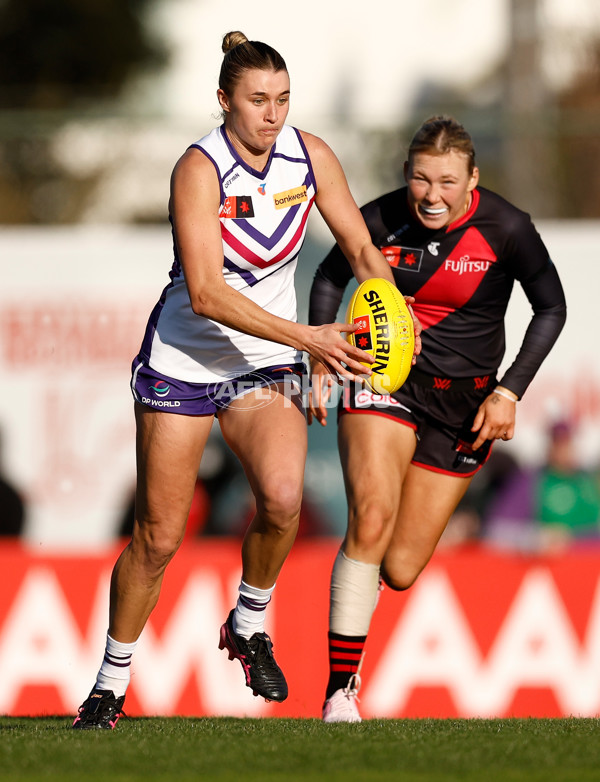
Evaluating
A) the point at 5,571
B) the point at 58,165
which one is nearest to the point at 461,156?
the point at 5,571

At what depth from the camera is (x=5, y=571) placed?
7930mm

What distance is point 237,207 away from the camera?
482cm

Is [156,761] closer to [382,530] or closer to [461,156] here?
[382,530]

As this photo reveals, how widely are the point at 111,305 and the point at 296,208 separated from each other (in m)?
5.35

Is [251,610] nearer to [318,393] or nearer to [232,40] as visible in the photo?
[318,393]

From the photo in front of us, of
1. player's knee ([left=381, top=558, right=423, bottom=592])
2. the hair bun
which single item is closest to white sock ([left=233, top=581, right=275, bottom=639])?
player's knee ([left=381, top=558, right=423, bottom=592])

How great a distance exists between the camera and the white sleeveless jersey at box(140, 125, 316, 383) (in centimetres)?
483

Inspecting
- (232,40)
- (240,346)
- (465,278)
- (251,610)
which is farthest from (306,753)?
(232,40)

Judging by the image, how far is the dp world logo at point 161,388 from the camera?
4949 millimetres

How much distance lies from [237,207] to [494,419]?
1.65 metres

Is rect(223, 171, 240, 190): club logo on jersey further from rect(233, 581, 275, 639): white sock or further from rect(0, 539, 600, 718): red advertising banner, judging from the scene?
rect(0, 539, 600, 718): red advertising banner

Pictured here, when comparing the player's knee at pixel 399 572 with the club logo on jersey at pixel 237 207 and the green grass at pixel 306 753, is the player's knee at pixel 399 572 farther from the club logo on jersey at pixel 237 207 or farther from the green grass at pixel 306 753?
the club logo on jersey at pixel 237 207

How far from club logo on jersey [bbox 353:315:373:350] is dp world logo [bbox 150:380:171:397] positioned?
795 mm

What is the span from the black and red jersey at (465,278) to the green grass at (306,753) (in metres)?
1.73
